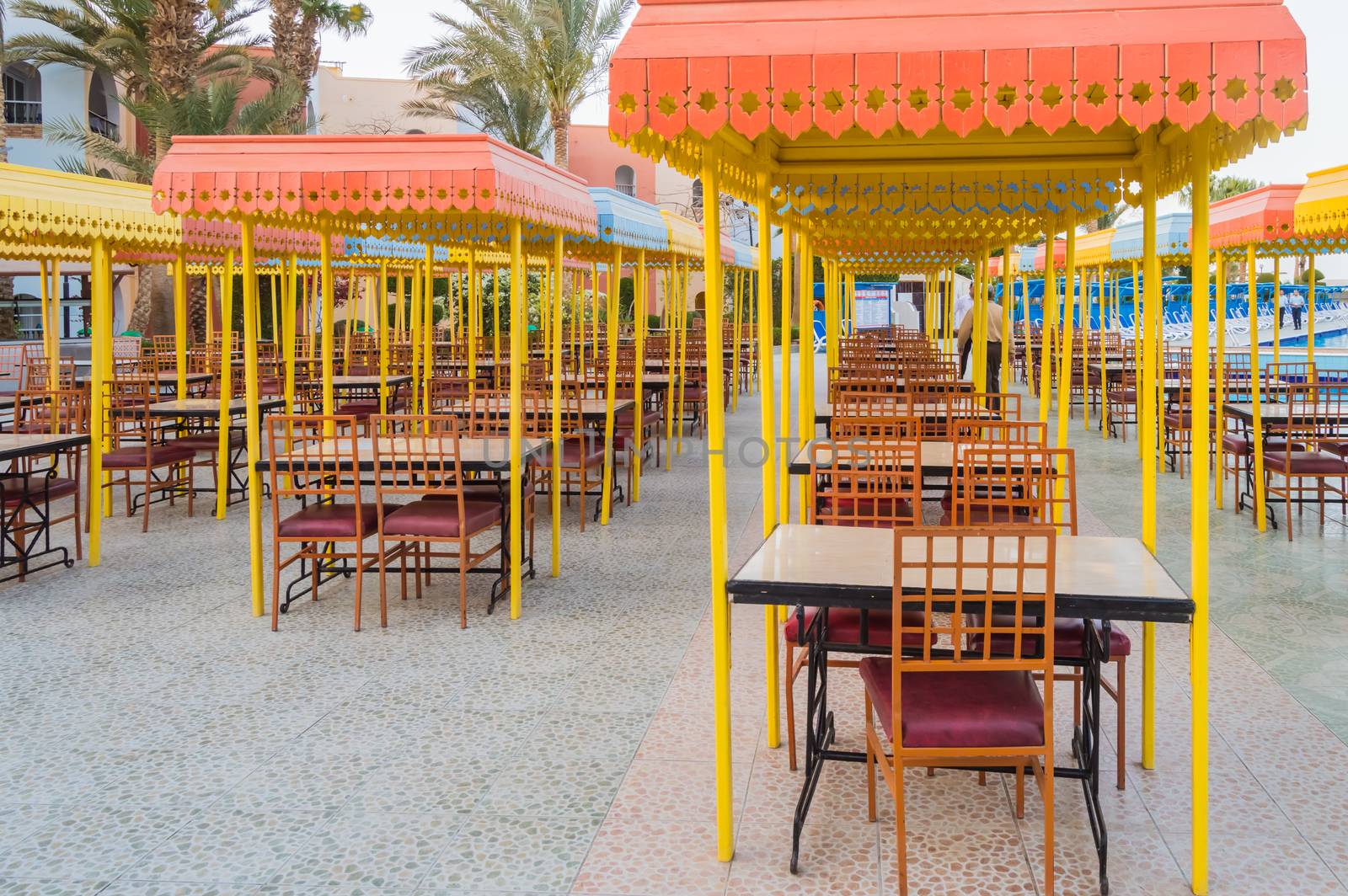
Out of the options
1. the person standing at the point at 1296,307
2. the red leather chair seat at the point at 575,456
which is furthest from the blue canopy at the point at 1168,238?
the person standing at the point at 1296,307

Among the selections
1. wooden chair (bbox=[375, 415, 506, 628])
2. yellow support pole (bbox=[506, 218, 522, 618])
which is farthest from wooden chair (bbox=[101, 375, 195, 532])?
yellow support pole (bbox=[506, 218, 522, 618])

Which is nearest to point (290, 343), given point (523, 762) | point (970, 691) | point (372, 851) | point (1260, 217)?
point (523, 762)

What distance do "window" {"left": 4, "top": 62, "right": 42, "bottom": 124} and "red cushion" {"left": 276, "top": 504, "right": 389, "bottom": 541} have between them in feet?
80.2

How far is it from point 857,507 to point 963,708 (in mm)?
1967

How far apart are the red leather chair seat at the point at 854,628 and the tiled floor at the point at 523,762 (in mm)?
517

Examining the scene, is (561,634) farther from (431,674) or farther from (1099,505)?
(1099,505)

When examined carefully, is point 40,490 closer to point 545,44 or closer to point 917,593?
point 917,593

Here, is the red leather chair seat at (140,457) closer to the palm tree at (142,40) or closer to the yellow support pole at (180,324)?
the yellow support pole at (180,324)

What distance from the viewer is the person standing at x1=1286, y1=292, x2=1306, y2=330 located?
26656 millimetres

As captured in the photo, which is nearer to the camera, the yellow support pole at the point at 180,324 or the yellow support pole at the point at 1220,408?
the yellow support pole at the point at 1220,408

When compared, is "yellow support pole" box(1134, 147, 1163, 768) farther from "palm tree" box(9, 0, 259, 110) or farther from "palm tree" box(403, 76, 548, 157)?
"palm tree" box(403, 76, 548, 157)

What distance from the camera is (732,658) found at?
5.00m

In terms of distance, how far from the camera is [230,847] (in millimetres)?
3252

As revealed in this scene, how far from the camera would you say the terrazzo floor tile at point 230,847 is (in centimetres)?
310
